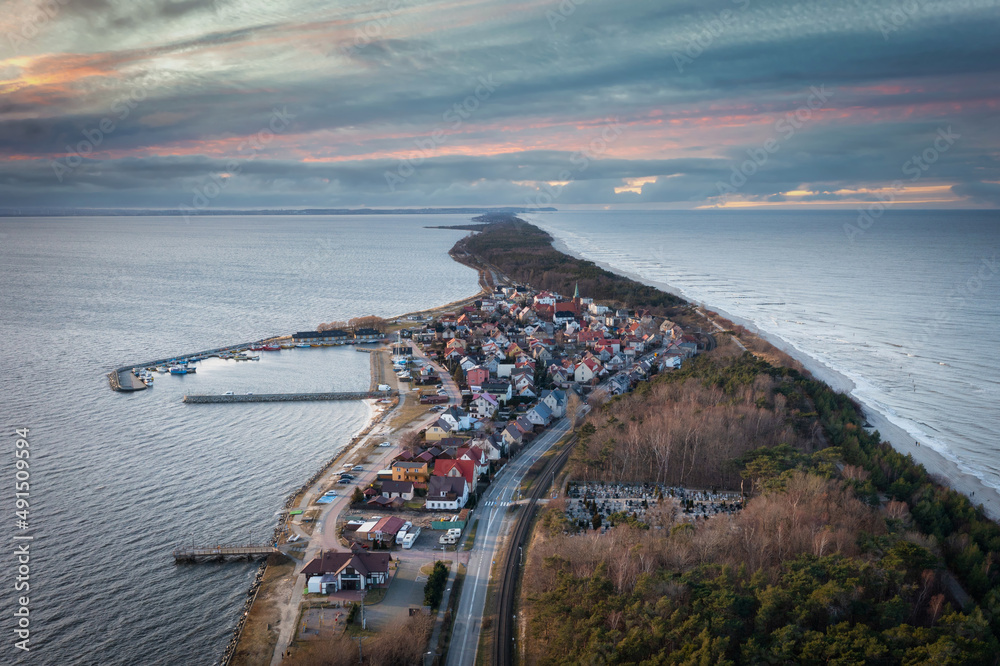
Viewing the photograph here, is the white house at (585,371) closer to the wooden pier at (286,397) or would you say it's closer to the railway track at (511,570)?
the wooden pier at (286,397)

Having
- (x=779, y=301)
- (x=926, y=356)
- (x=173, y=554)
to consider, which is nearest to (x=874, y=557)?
(x=173, y=554)

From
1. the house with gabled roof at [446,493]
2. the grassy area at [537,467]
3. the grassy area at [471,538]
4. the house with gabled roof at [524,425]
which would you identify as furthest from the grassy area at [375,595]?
the house with gabled roof at [524,425]

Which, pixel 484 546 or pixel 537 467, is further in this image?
pixel 537 467

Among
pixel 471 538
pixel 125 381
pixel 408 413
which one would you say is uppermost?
pixel 125 381

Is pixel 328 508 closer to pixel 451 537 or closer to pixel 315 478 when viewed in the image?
pixel 315 478

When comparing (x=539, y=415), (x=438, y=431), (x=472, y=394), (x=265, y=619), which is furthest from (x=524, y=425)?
(x=265, y=619)

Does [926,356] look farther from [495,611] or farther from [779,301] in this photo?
[495,611]
